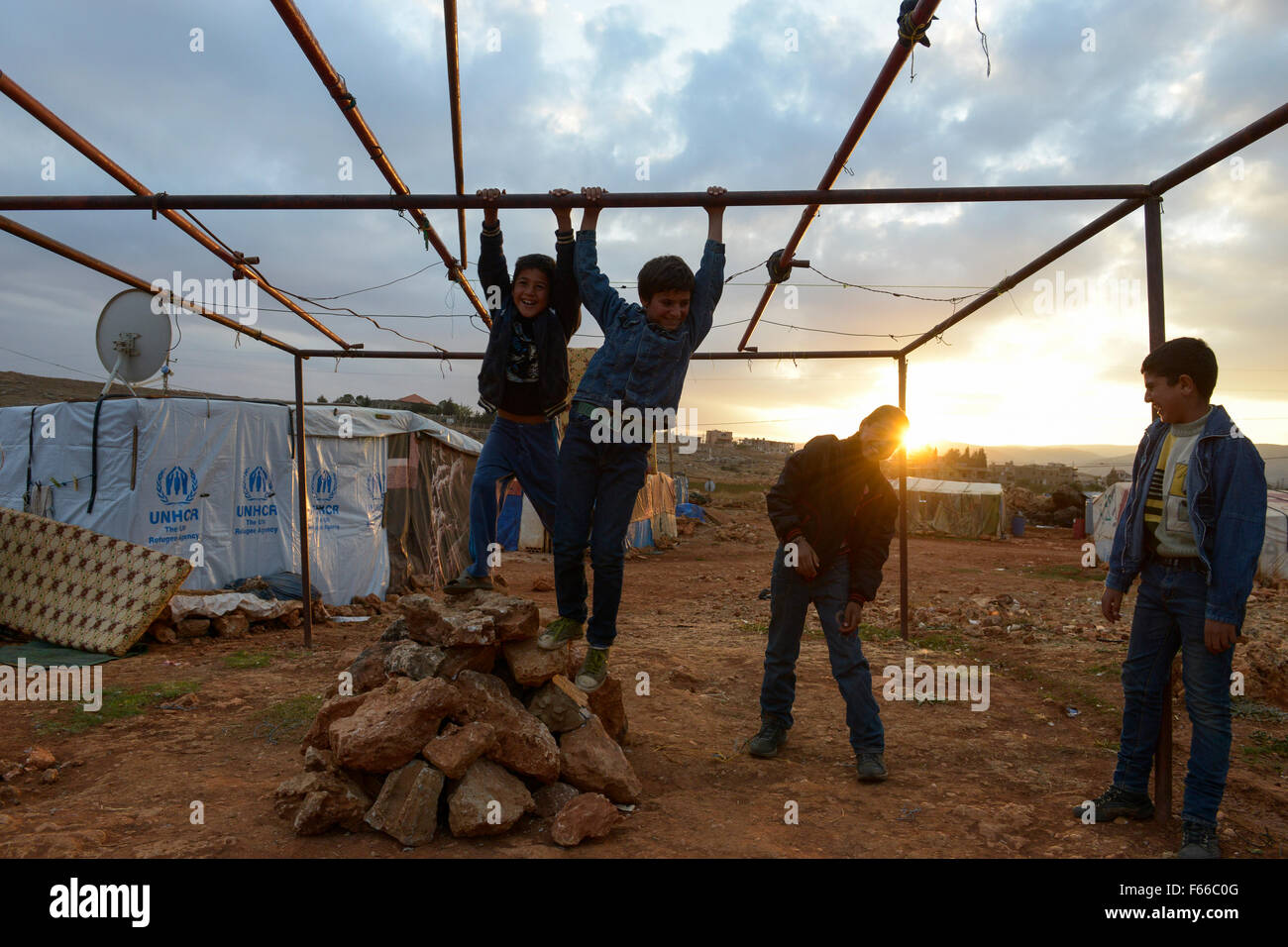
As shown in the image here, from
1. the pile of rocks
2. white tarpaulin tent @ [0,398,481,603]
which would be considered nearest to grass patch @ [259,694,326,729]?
the pile of rocks

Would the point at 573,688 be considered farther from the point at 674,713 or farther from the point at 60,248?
the point at 60,248

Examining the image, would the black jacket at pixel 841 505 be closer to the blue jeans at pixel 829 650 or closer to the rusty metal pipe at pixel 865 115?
the blue jeans at pixel 829 650

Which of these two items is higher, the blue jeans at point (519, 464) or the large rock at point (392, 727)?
the blue jeans at point (519, 464)

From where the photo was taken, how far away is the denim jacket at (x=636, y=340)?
346 cm

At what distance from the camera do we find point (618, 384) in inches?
137

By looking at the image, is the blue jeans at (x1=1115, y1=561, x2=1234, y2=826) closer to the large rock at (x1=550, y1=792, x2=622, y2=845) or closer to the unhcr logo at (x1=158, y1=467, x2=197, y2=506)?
the large rock at (x1=550, y1=792, x2=622, y2=845)

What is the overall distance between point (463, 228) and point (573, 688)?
3.16 m

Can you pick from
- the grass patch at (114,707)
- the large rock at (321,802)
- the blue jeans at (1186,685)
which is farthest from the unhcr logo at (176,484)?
the blue jeans at (1186,685)

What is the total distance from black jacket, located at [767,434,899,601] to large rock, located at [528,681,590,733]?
4.86ft

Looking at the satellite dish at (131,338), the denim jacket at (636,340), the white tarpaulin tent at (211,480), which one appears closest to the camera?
the denim jacket at (636,340)

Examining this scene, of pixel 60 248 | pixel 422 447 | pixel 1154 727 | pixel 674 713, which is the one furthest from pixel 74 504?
pixel 1154 727

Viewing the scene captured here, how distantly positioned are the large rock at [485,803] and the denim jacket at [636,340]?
1787mm

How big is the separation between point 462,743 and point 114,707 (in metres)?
3.80

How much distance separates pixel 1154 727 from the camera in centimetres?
355
